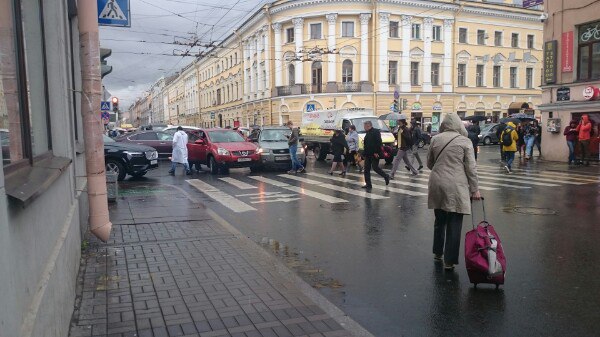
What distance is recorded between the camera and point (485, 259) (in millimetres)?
5156

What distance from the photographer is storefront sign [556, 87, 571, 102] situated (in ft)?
62.7

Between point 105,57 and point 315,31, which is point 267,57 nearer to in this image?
point 315,31

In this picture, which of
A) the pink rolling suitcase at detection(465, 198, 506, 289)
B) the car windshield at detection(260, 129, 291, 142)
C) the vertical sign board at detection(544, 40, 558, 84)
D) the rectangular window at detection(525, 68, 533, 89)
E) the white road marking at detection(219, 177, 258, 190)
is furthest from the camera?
the rectangular window at detection(525, 68, 533, 89)

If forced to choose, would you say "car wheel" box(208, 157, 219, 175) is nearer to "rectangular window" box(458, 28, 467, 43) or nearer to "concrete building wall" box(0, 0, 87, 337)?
"concrete building wall" box(0, 0, 87, 337)

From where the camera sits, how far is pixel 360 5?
143ft

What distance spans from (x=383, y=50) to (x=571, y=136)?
28016 millimetres

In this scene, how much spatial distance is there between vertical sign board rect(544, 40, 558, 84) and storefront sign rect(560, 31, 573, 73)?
307 mm

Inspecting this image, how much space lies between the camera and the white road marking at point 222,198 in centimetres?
1026

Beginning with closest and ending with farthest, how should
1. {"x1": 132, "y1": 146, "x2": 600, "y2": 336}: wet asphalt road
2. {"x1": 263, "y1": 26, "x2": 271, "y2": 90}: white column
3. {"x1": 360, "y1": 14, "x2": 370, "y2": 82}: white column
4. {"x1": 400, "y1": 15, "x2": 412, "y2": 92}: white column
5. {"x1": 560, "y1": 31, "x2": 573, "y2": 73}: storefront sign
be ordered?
1. {"x1": 132, "y1": 146, "x2": 600, "y2": 336}: wet asphalt road
2. {"x1": 560, "y1": 31, "x2": 573, "y2": 73}: storefront sign
3. {"x1": 360, "y1": 14, "x2": 370, "y2": 82}: white column
4. {"x1": 400, "y1": 15, "x2": 412, "y2": 92}: white column
5. {"x1": 263, "y1": 26, "x2": 271, "y2": 90}: white column

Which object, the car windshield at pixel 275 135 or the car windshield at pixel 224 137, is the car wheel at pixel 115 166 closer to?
the car windshield at pixel 224 137

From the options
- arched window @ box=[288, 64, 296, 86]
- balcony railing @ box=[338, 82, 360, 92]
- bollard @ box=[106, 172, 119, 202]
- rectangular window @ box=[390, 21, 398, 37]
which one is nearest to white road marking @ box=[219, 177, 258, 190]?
bollard @ box=[106, 172, 119, 202]

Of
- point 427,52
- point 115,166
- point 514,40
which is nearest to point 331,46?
point 427,52

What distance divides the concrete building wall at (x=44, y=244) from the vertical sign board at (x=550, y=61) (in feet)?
62.9

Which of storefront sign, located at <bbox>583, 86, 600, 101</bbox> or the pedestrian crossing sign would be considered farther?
storefront sign, located at <bbox>583, 86, 600, 101</bbox>
